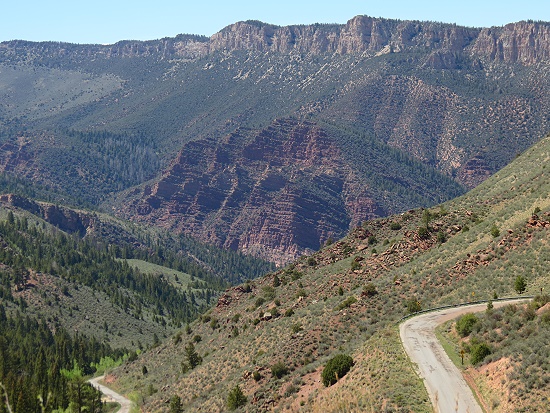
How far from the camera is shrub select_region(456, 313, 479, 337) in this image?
72.1 m

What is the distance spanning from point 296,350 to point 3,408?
29.3 meters

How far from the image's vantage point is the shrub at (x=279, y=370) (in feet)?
267

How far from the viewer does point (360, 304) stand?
9131cm

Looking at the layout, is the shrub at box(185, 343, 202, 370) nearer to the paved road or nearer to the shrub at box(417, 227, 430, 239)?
the paved road

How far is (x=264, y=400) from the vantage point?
3068 inches

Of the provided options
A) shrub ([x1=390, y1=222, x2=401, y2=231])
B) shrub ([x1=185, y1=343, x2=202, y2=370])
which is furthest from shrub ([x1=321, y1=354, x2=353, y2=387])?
shrub ([x1=390, y1=222, x2=401, y2=231])

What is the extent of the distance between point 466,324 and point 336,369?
10.4 m

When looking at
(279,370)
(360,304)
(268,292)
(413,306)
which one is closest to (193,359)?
(268,292)

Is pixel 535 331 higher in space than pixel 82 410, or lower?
higher

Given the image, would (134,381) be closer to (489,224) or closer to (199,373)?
(199,373)

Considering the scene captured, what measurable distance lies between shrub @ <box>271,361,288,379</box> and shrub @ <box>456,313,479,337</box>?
53.1ft

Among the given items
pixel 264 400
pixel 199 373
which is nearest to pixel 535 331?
pixel 264 400

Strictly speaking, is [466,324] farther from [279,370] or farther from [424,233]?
[424,233]

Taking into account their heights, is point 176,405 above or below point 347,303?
below
